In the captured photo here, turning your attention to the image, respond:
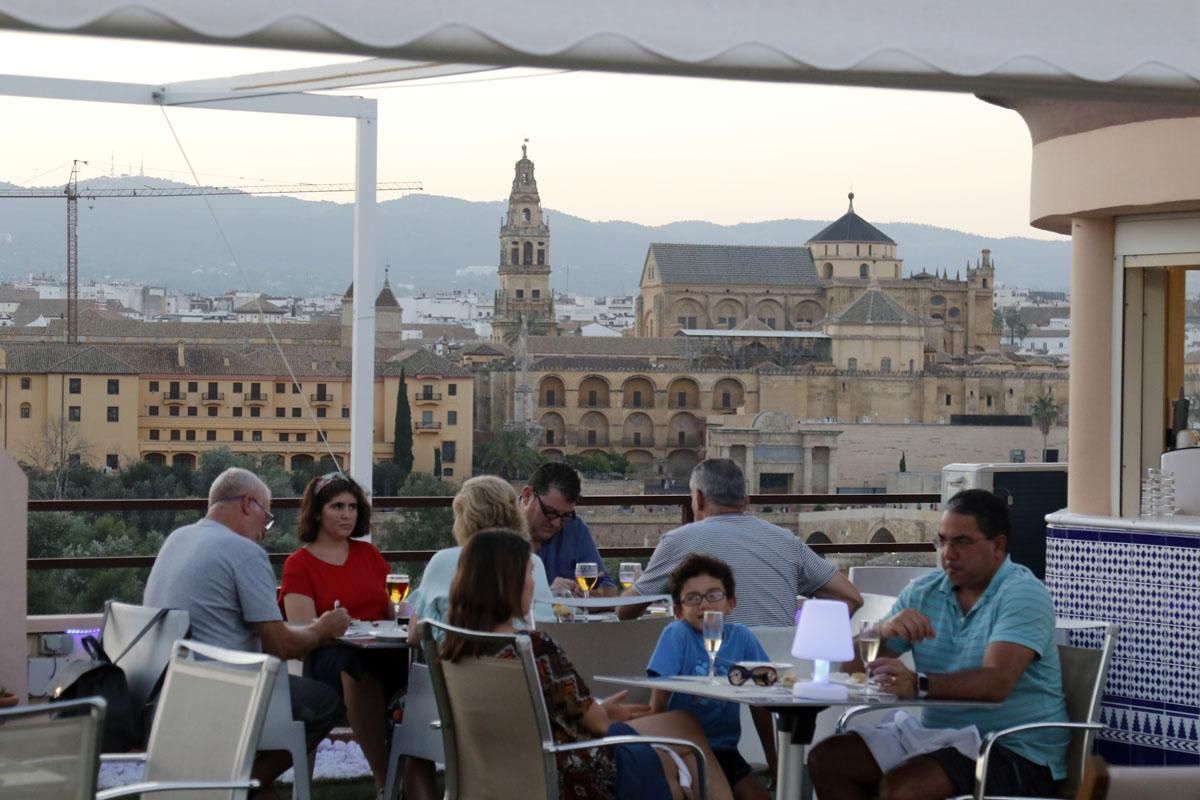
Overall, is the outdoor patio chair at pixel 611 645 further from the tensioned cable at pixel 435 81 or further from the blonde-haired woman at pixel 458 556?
the tensioned cable at pixel 435 81

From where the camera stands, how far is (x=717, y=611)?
3.24 m

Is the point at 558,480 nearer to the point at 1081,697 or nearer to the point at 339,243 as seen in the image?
the point at 1081,697

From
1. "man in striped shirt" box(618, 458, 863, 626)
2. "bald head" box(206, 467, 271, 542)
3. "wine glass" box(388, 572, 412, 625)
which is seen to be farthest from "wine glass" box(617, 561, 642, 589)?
"bald head" box(206, 467, 271, 542)

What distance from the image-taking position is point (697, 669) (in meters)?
3.30

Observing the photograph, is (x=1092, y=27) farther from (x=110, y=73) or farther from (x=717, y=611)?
(x=110, y=73)

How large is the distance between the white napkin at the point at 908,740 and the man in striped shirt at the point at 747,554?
2.49 feet

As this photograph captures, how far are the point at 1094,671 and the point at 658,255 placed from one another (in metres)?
95.2

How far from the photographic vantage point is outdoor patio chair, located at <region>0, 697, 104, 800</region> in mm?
1894

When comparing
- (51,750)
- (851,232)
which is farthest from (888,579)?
(851,232)

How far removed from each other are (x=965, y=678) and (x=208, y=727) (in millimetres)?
1386

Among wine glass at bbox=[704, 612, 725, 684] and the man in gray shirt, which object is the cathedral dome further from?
wine glass at bbox=[704, 612, 725, 684]

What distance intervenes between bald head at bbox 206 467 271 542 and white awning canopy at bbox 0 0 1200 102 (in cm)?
197

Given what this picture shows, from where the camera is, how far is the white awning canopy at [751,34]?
6.40 feet

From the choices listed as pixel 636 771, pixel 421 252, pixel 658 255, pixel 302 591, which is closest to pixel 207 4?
pixel 636 771
